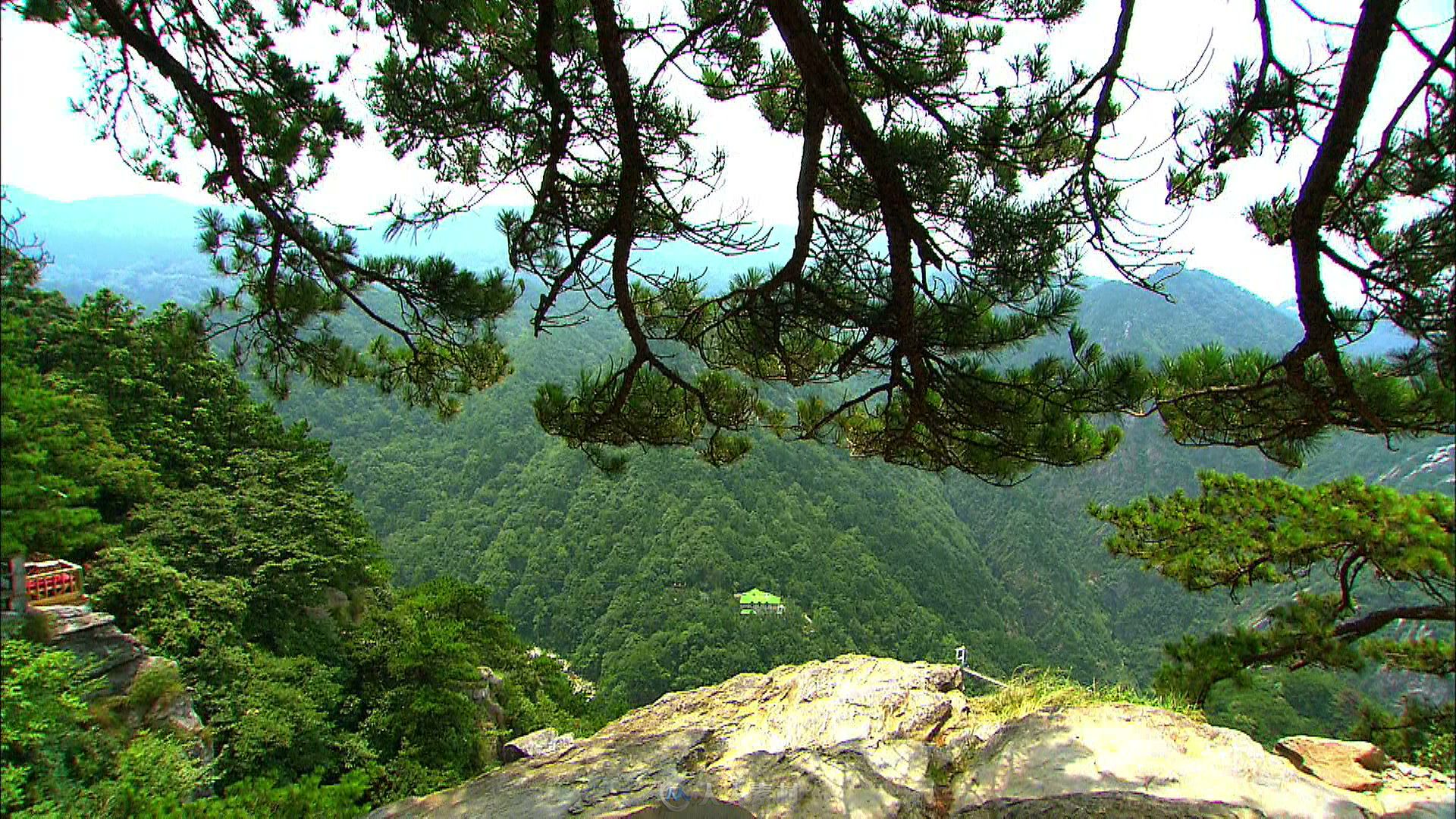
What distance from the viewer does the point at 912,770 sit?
8.21 ft

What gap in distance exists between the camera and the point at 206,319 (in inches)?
106

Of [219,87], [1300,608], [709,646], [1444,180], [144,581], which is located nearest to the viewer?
[1444,180]

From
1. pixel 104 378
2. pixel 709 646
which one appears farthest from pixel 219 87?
pixel 709 646

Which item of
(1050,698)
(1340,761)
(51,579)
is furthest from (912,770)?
(51,579)

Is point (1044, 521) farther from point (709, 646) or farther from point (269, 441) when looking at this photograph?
point (269, 441)

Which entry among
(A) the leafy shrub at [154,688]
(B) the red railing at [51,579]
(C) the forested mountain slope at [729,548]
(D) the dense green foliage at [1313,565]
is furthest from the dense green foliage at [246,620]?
(C) the forested mountain slope at [729,548]

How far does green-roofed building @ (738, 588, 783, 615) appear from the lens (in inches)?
919

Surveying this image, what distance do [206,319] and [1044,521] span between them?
33.3 metres

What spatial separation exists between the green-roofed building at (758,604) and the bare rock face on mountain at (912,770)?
2036 cm

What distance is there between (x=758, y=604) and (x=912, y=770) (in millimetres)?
22095

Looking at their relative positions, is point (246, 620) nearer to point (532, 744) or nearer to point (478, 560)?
point (532, 744)

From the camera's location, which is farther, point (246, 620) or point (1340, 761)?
point (246, 620)

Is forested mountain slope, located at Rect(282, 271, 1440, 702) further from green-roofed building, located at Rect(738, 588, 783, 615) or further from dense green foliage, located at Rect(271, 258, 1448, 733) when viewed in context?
green-roofed building, located at Rect(738, 588, 783, 615)

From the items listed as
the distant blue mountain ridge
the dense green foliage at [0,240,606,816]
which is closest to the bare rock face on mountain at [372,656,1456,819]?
the distant blue mountain ridge
